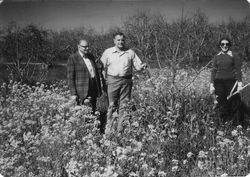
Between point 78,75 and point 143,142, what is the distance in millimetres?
1548

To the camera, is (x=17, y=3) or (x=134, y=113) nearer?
(x=17, y=3)

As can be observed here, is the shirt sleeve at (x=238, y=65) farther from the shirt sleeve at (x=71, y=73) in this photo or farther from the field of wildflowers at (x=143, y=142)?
the shirt sleeve at (x=71, y=73)

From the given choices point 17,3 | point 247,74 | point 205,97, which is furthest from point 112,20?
point 247,74

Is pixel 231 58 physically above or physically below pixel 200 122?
above

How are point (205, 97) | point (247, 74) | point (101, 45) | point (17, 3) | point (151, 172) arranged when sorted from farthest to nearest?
point (247, 74) < point (101, 45) < point (205, 97) < point (17, 3) < point (151, 172)

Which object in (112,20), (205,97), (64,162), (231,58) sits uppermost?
(112,20)

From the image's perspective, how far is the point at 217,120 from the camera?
16.0 feet

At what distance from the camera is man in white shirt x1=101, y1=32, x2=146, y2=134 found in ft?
16.5

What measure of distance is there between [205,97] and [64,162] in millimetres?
2466

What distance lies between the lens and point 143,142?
4062 millimetres

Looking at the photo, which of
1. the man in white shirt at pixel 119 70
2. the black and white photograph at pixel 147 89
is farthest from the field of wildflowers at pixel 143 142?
the man in white shirt at pixel 119 70

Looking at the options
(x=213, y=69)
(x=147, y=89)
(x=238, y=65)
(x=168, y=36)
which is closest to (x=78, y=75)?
(x=147, y=89)

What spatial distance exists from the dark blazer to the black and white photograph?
1 cm

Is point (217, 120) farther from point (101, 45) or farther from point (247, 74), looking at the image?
point (101, 45)
